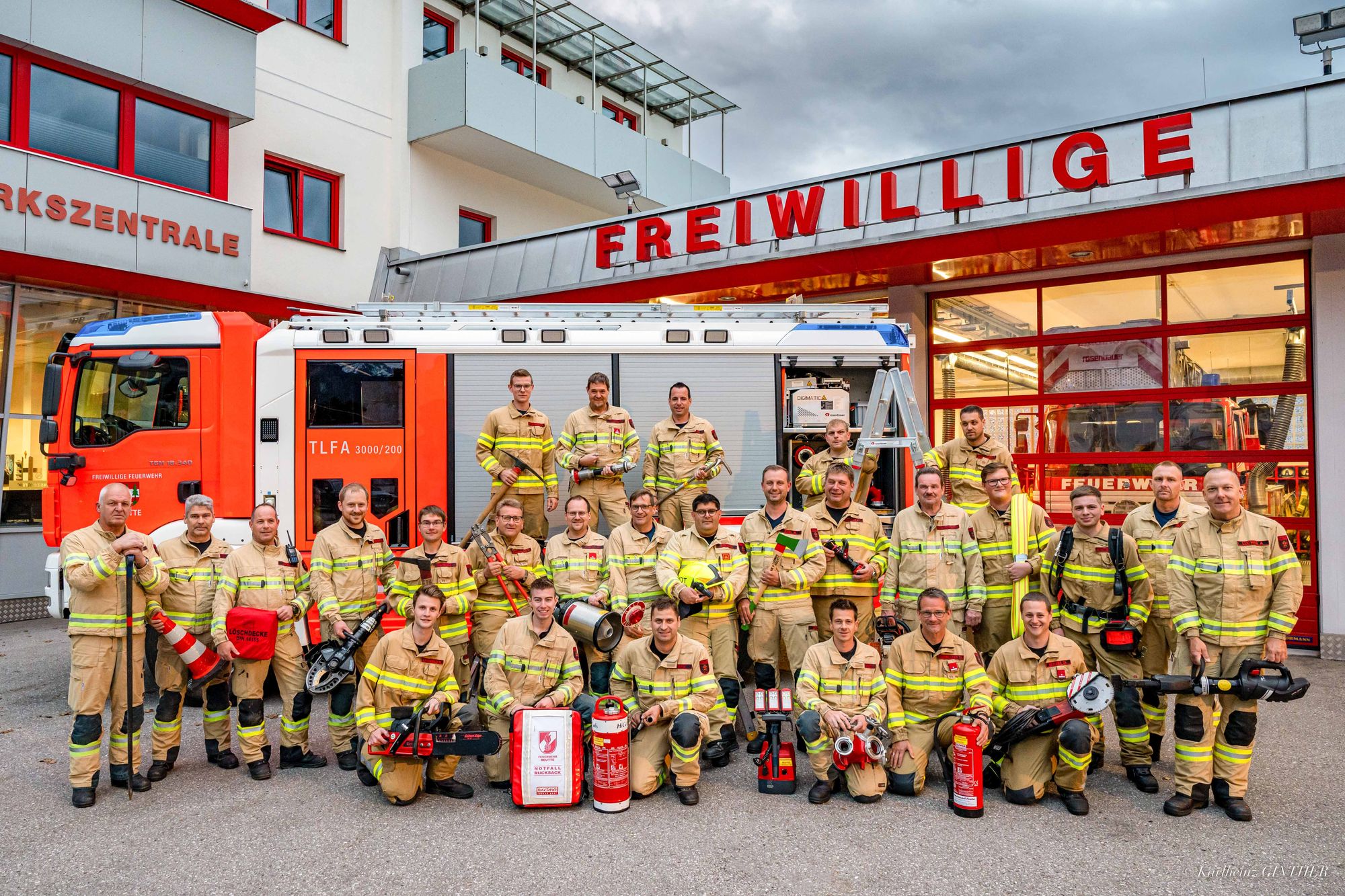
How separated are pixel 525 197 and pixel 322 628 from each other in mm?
12800

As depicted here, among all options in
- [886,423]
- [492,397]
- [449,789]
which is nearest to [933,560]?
[886,423]

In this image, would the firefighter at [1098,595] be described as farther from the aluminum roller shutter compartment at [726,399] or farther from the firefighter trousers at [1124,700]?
the aluminum roller shutter compartment at [726,399]

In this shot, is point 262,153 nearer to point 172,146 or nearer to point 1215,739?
point 172,146

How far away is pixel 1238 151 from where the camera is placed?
25.0 ft

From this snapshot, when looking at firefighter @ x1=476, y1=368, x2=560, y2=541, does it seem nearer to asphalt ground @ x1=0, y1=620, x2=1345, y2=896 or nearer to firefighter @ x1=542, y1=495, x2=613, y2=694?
firefighter @ x1=542, y1=495, x2=613, y2=694

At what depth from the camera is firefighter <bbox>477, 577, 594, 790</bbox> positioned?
5219 mm

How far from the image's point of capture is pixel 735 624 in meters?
6.12

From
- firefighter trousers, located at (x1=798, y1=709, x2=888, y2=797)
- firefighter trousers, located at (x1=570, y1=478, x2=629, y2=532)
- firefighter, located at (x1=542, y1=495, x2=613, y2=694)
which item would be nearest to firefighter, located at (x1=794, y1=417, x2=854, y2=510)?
firefighter trousers, located at (x1=570, y1=478, x2=629, y2=532)

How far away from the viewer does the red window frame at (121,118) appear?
399 inches

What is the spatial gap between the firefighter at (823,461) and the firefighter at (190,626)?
4217 millimetres

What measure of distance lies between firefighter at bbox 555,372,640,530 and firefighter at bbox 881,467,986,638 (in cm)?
222

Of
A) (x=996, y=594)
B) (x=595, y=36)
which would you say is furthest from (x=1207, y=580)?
(x=595, y=36)

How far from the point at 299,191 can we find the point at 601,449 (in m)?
9.16

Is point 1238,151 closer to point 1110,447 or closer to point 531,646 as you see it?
point 1110,447
